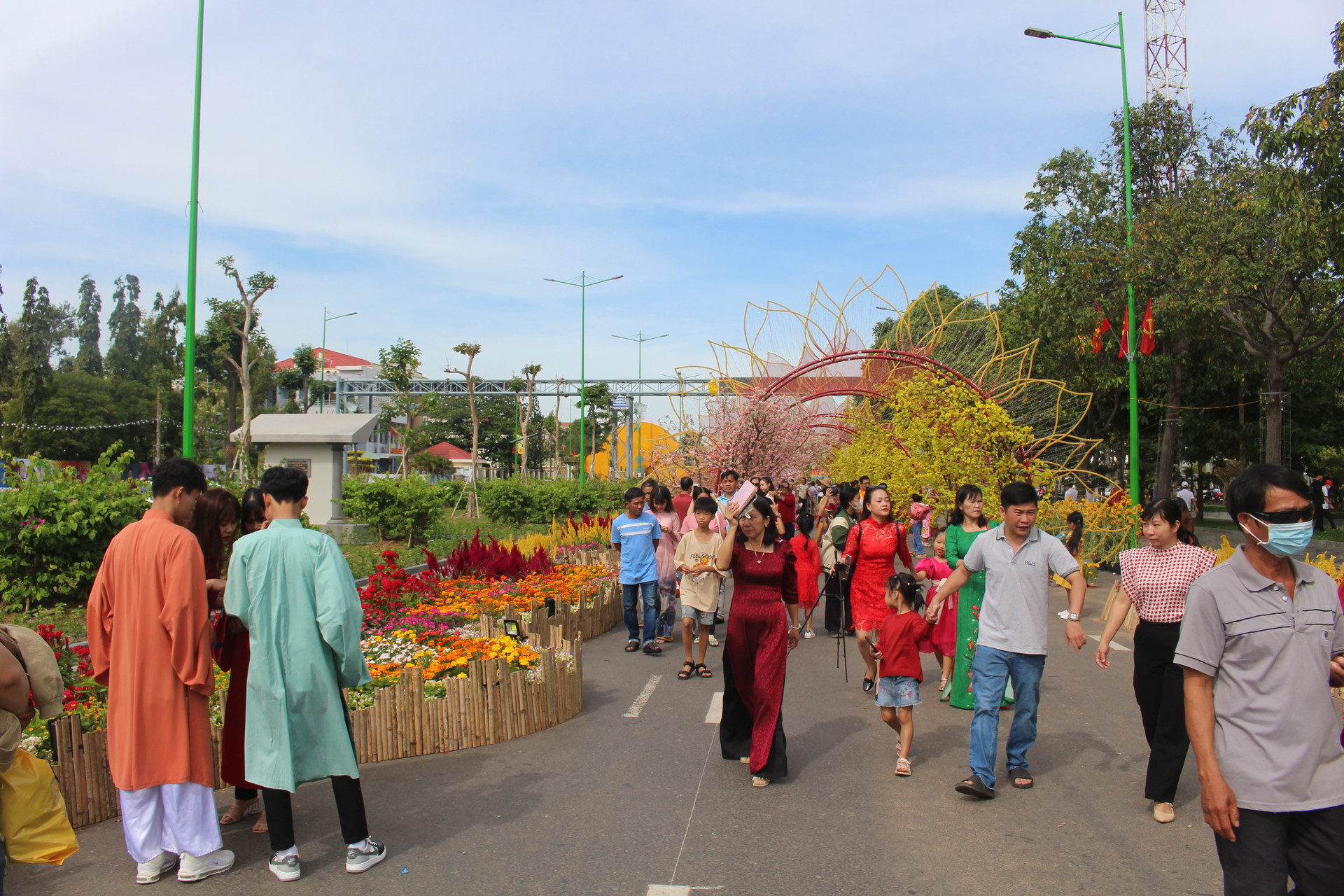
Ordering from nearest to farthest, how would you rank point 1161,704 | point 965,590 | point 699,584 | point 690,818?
point 690,818 < point 1161,704 < point 965,590 < point 699,584

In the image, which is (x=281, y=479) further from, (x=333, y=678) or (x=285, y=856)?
(x=285, y=856)

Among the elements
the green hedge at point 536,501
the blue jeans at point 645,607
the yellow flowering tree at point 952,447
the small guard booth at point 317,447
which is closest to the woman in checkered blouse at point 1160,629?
the blue jeans at point 645,607

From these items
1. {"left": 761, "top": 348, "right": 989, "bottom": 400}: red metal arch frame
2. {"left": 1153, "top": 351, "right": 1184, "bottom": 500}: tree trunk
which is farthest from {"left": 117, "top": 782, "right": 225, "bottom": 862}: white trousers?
{"left": 1153, "top": 351, "right": 1184, "bottom": 500}: tree trunk

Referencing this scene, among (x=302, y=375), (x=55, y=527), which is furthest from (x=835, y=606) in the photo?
(x=302, y=375)

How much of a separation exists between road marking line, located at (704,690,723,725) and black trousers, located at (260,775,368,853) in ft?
9.53

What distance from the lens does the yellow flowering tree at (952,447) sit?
1346cm

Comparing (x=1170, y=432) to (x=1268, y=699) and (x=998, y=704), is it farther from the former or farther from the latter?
(x=1268, y=699)

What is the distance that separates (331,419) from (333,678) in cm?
2061

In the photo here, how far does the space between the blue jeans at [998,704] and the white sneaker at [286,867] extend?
3.49 meters

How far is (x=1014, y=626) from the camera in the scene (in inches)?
204

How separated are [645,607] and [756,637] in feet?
13.0

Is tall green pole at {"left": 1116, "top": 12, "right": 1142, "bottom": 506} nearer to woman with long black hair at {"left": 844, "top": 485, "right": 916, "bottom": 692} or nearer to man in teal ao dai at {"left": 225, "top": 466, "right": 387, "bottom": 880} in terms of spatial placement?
woman with long black hair at {"left": 844, "top": 485, "right": 916, "bottom": 692}

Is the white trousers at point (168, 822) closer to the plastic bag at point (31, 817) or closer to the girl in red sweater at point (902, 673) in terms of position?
the plastic bag at point (31, 817)

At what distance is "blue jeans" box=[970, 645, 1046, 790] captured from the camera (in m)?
5.09
